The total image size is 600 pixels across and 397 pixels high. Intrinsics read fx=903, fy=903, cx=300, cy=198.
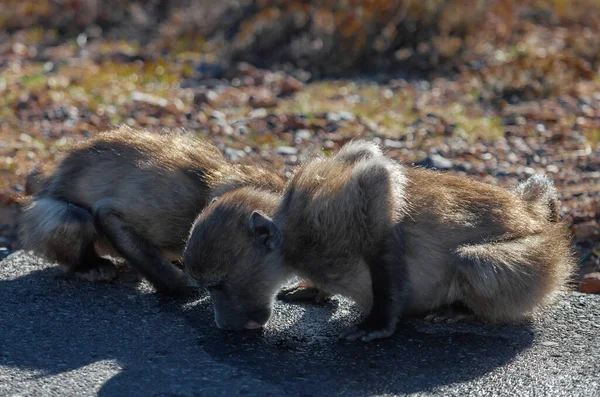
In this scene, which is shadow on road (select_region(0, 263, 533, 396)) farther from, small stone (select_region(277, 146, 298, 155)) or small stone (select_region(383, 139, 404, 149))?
small stone (select_region(383, 139, 404, 149))

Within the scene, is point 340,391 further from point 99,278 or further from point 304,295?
point 99,278

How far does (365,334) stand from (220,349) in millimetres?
756

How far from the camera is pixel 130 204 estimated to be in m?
5.68

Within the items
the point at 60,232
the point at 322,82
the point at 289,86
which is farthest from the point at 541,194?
the point at 322,82

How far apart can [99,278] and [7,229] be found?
152 cm

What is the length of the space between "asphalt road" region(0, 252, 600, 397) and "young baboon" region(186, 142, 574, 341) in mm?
177

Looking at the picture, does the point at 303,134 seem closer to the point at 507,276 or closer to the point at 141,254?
the point at 141,254

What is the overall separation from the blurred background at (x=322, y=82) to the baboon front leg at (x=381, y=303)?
155 cm

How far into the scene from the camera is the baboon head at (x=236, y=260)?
15.2 feet

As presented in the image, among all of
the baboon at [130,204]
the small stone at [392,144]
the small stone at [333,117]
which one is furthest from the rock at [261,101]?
the baboon at [130,204]

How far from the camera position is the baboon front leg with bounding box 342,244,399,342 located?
4.74 metres

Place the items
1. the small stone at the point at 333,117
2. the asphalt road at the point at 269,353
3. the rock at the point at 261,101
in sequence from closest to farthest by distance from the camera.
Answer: the asphalt road at the point at 269,353
the small stone at the point at 333,117
the rock at the point at 261,101

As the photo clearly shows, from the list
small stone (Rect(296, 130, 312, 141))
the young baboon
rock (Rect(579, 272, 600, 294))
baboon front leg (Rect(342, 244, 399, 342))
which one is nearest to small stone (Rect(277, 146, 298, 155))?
small stone (Rect(296, 130, 312, 141))

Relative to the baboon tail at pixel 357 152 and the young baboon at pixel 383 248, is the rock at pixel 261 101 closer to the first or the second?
the baboon tail at pixel 357 152
